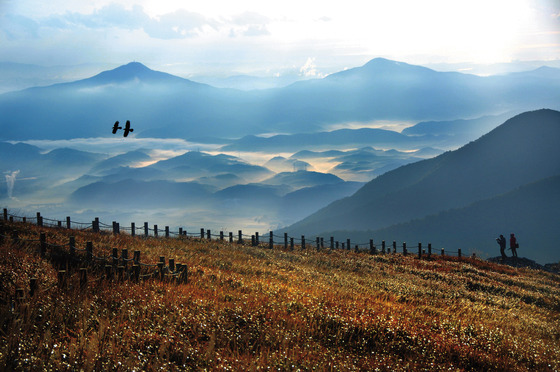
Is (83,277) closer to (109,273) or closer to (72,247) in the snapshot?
(109,273)

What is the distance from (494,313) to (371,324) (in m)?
9.82

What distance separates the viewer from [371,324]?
12023 mm

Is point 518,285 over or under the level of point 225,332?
under

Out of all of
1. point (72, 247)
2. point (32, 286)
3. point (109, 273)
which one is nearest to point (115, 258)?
point (109, 273)

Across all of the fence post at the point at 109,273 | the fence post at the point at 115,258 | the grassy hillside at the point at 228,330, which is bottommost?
the grassy hillside at the point at 228,330

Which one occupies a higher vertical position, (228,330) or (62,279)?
(62,279)

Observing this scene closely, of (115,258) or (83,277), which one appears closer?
(83,277)

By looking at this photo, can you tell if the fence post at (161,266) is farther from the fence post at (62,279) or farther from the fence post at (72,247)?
the fence post at (72,247)

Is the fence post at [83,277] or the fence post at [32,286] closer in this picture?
the fence post at [32,286]

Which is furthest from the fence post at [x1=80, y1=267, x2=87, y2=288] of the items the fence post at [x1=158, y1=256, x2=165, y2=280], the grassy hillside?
the fence post at [x1=158, y1=256, x2=165, y2=280]

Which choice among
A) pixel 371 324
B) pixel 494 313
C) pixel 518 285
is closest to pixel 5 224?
pixel 371 324

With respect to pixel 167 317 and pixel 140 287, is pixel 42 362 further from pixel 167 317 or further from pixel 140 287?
pixel 140 287

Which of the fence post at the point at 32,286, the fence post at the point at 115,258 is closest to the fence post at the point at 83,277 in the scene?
the fence post at the point at 32,286

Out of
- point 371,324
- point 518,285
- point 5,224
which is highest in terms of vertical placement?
point 5,224
